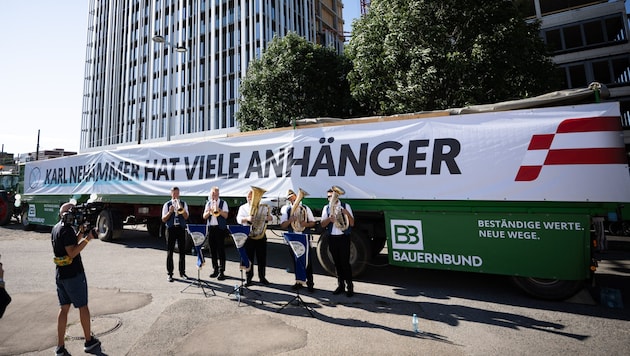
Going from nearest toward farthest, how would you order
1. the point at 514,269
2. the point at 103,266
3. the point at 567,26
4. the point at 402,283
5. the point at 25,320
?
the point at 25,320, the point at 514,269, the point at 402,283, the point at 103,266, the point at 567,26

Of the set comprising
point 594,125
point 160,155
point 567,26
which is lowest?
point 594,125

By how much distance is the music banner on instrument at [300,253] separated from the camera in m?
6.54

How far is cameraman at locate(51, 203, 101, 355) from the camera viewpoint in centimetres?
404

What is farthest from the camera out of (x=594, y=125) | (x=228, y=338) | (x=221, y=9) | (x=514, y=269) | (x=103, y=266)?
(x=221, y=9)

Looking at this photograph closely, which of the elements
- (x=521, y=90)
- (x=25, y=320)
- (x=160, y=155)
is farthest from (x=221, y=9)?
(x=25, y=320)

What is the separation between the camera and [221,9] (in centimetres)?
4350

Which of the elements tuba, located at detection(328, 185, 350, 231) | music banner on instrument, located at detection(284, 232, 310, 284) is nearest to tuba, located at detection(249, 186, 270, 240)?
music banner on instrument, located at detection(284, 232, 310, 284)

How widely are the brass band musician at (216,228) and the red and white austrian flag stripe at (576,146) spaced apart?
649 centimetres

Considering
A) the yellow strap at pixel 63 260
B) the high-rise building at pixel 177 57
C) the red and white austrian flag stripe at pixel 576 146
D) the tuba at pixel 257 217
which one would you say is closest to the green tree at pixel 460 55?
the red and white austrian flag stripe at pixel 576 146

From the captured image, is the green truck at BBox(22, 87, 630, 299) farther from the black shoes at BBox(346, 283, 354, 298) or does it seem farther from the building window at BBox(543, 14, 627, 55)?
the building window at BBox(543, 14, 627, 55)

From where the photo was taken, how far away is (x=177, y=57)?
153 feet

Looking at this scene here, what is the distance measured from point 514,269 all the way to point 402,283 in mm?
2284

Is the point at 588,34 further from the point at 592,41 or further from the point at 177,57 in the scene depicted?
the point at 177,57

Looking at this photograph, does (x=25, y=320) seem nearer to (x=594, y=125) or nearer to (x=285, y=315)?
(x=285, y=315)
